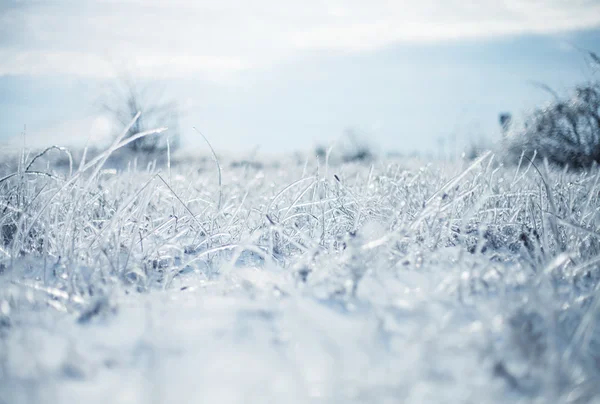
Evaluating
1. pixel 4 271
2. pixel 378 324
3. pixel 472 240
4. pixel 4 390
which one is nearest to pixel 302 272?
pixel 378 324

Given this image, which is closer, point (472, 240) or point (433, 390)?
point (433, 390)

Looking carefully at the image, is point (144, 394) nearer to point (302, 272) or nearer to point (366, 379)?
point (366, 379)

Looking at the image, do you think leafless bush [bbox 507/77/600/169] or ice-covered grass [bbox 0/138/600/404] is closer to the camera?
ice-covered grass [bbox 0/138/600/404]

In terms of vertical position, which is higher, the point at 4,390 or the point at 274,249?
the point at 4,390

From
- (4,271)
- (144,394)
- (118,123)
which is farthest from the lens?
(118,123)

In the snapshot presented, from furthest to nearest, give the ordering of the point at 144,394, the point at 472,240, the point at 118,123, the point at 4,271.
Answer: the point at 118,123
the point at 472,240
the point at 4,271
the point at 144,394

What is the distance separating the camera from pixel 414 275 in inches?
39.8

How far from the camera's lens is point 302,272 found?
3.16 feet

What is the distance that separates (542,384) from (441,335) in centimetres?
16

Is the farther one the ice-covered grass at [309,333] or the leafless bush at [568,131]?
the leafless bush at [568,131]

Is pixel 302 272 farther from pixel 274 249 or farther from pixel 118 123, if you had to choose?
pixel 118 123

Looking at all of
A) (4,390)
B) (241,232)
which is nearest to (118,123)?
(241,232)

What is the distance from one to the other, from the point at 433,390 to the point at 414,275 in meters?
0.43

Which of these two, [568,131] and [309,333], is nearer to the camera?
[309,333]
